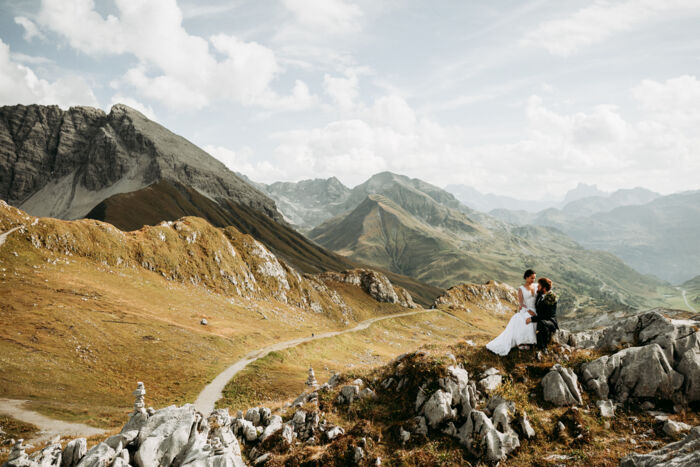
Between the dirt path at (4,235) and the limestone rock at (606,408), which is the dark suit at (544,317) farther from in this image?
the dirt path at (4,235)

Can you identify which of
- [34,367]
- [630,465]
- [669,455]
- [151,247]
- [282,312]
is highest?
[151,247]

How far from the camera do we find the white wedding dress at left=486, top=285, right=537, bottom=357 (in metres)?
19.2

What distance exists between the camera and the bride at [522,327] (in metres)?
19.1

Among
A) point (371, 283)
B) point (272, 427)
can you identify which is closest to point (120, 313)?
point (272, 427)

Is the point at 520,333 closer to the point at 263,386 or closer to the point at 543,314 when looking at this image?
the point at 543,314

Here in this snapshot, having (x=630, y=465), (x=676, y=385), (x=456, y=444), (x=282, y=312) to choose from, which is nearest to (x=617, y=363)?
(x=676, y=385)

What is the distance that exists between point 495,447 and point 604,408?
561 centimetres

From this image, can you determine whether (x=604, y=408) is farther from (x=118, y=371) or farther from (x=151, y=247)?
(x=151, y=247)

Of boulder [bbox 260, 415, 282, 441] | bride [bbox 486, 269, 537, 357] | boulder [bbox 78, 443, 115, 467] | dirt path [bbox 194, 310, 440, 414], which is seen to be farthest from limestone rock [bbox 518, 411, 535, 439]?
dirt path [bbox 194, 310, 440, 414]

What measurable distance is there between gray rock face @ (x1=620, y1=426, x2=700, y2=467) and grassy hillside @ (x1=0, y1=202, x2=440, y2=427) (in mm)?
35337

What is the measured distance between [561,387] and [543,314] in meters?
3.86

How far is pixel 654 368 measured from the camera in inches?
607

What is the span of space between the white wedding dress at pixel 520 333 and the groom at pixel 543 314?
256mm

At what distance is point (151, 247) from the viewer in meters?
83.8
